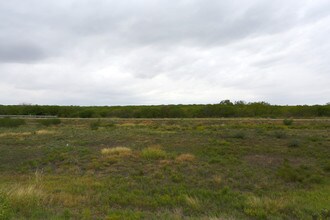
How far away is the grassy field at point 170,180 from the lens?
9570 mm

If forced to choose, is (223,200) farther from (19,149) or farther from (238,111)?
(238,111)

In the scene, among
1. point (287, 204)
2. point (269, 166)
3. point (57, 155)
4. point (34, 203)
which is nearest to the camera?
point (34, 203)

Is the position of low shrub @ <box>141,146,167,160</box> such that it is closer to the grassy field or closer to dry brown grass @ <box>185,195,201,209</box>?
the grassy field

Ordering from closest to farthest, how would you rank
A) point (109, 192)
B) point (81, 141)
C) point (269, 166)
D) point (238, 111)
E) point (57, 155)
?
point (109, 192) < point (269, 166) < point (57, 155) < point (81, 141) < point (238, 111)

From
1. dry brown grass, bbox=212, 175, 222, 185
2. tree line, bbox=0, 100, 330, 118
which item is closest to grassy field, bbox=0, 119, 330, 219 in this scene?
dry brown grass, bbox=212, 175, 222, 185

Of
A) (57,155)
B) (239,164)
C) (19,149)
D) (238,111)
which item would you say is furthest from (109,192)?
(238,111)

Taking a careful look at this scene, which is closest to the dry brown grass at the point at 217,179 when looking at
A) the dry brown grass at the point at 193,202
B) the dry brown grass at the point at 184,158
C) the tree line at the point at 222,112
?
the dry brown grass at the point at 193,202

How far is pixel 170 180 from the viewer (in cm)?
1412

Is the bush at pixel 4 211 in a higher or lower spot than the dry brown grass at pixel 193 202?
Result: higher

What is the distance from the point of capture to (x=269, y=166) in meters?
16.8

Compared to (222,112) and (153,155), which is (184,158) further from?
(222,112)

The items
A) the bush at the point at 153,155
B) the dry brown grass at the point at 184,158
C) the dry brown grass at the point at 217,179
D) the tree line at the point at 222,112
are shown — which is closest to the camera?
the dry brown grass at the point at 217,179

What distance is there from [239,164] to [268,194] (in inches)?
201

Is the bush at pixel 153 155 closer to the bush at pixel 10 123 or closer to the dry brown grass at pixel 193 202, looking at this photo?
the dry brown grass at pixel 193 202
